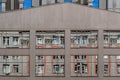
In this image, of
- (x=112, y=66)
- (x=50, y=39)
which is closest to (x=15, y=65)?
(x=50, y=39)

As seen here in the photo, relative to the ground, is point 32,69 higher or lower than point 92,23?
lower

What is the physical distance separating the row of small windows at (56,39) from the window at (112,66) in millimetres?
1667

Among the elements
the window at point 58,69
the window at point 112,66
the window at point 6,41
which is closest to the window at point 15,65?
the window at point 6,41

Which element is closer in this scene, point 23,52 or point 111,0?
point 23,52

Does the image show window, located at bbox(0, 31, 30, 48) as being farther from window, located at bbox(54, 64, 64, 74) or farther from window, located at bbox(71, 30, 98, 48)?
window, located at bbox(71, 30, 98, 48)

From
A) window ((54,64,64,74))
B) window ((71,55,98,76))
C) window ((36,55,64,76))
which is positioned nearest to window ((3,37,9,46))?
window ((36,55,64,76))

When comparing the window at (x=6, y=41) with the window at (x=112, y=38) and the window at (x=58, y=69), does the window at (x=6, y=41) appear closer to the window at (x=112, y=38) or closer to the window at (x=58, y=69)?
the window at (x=58, y=69)

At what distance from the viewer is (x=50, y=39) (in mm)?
44438

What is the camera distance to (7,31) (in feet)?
145

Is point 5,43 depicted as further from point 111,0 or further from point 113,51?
point 111,0

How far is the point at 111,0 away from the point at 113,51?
36.1 feet


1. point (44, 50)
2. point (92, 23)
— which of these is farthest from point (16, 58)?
point (92, 23)

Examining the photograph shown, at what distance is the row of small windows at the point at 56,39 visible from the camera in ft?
145

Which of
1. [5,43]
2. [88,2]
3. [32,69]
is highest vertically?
[88,2]
